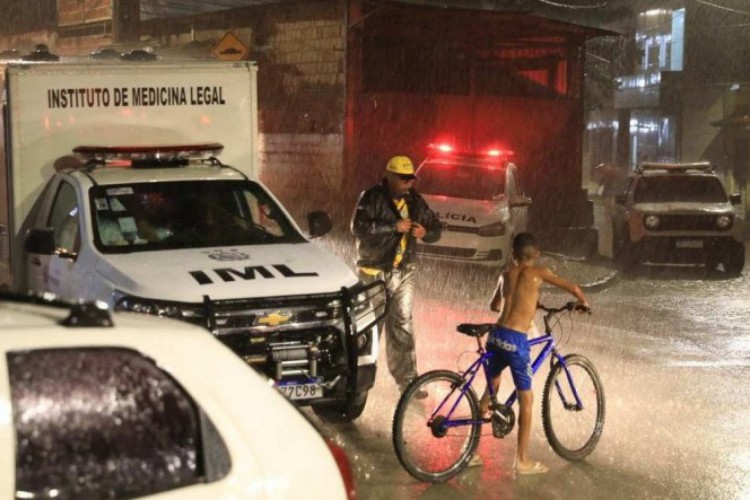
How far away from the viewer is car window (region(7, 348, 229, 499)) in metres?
3.06

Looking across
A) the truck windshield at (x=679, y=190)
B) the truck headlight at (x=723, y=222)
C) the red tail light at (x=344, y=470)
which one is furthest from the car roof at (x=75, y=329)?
the truck windshield at (x=679, y=190)

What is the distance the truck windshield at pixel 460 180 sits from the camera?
57.3 feet

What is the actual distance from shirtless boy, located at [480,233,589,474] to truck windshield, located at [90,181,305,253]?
2002mm

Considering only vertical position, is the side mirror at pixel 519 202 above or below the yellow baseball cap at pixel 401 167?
below

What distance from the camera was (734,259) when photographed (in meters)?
18.4

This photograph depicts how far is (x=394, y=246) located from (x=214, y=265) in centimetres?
191

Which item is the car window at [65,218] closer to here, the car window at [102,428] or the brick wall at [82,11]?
the car window at [102,428]

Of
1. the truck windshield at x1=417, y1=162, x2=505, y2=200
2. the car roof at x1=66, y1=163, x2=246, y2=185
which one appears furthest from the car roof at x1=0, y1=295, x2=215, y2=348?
the truck windshield at x1=417, y1=162, x2=505, y2=200

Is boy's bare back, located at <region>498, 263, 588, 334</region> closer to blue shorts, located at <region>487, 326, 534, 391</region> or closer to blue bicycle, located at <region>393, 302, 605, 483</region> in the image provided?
blue shorts, located at <region>487, 326, 534, 391</region>

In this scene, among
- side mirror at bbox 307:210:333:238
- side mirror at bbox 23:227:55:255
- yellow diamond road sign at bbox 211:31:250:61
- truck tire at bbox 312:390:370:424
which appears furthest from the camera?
yellow diamond road sign at bbox 211:31:250:61

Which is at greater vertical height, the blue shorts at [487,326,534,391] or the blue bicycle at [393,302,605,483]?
the blue shorts at [487,326,534,391]

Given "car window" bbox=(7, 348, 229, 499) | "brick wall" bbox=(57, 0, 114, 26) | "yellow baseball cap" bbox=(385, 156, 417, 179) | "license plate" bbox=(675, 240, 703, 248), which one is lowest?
"license plate" bbox=(675, 240, 703, 248)

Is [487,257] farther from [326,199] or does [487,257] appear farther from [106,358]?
[106,358]

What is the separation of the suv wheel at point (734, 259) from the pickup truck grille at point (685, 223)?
0.33 meters
